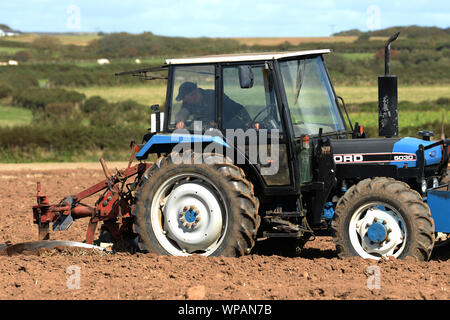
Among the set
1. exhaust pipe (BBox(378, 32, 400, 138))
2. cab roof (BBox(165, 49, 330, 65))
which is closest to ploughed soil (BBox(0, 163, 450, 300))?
exhaust pipe (BBox(378, 32, 400, 138))

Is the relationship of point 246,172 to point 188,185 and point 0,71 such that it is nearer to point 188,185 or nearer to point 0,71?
point 188,185

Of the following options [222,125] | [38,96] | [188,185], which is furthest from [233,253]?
[38,96]

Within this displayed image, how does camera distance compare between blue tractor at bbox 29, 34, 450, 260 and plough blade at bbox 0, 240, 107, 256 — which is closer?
blue tractor at bbox 29, 34, 450, 260

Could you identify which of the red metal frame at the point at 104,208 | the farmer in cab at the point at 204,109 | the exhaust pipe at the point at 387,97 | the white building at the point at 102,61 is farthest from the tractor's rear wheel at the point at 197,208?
the white building at the point at 102,61

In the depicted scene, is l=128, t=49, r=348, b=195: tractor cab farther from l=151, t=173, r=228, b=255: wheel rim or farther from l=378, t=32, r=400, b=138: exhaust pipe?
l=378, t=32, r=400, b=138: exhaust pipe

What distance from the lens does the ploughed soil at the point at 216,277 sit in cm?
609

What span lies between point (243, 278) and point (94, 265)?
179cm

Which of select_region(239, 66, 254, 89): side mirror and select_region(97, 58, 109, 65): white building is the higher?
select_region(97, 58, 109, 65): white building

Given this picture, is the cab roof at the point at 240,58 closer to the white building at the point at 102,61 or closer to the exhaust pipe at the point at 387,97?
the exhaust pipe at the point at 387,97

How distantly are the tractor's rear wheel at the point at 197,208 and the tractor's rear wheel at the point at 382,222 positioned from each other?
934 millimetres

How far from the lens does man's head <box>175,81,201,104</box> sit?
7.48 m

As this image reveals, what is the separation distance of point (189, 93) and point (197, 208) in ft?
4.17

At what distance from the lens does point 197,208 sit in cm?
726

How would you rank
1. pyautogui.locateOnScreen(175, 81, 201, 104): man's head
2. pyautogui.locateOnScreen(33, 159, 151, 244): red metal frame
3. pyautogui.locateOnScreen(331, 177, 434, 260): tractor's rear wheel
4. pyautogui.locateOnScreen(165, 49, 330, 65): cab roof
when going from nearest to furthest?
pyautogui.locateOnScreen(331, 177, 434, 260): tractor's rear wheel < pyautogui.locateOnScreen(165, 49, 330, 65): cab roof < pyautogui.locateOnScreen(175, 81, 201, 104): man's head < pyautogui.locateOnScreen(33, 159, 151, 244): red metal frame
